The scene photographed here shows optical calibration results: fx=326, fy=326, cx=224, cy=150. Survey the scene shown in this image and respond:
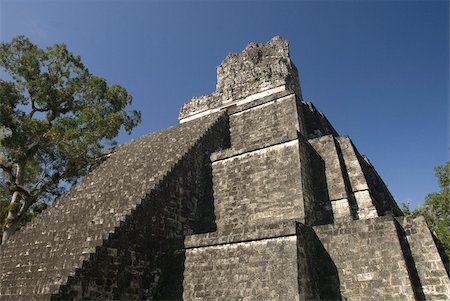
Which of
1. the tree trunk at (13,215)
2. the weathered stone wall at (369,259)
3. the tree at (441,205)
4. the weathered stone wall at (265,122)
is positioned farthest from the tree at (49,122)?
the tree at (441,205)

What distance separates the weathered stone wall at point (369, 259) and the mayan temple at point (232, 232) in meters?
0.02

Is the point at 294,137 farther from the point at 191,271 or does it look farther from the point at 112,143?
the point at 112,143

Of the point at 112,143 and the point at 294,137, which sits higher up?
the point at 112,143

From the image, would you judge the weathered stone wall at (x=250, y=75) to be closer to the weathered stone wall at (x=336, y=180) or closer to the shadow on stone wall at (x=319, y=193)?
the weathered stone wall at (x=336, y=180)

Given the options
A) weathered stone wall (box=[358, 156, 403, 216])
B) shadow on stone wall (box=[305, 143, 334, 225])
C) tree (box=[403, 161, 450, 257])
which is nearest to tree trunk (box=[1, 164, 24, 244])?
shadow on stone wall (box=[305, 143, 334, 225])

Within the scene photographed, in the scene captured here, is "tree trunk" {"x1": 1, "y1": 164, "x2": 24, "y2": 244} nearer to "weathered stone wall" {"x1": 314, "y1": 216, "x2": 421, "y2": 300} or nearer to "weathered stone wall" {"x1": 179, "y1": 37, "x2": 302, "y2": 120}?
"weathered stone wall" {"x1": 179, "y1": 37, "x2": 302, "y2": 120}

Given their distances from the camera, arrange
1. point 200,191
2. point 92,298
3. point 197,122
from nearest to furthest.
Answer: point 92,298, point 200,191, point 197,122

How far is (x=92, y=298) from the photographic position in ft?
19.1

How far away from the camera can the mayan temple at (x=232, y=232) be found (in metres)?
6.23

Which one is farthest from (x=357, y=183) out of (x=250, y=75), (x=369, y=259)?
(x=250, y=75)

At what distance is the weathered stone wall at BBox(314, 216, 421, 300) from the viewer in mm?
6172

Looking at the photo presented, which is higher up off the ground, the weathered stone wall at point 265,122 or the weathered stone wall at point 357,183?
the weathered stone wall at point 265,122

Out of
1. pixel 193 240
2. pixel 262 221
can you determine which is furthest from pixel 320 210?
pixel 193 240

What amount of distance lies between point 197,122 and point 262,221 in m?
5.60
